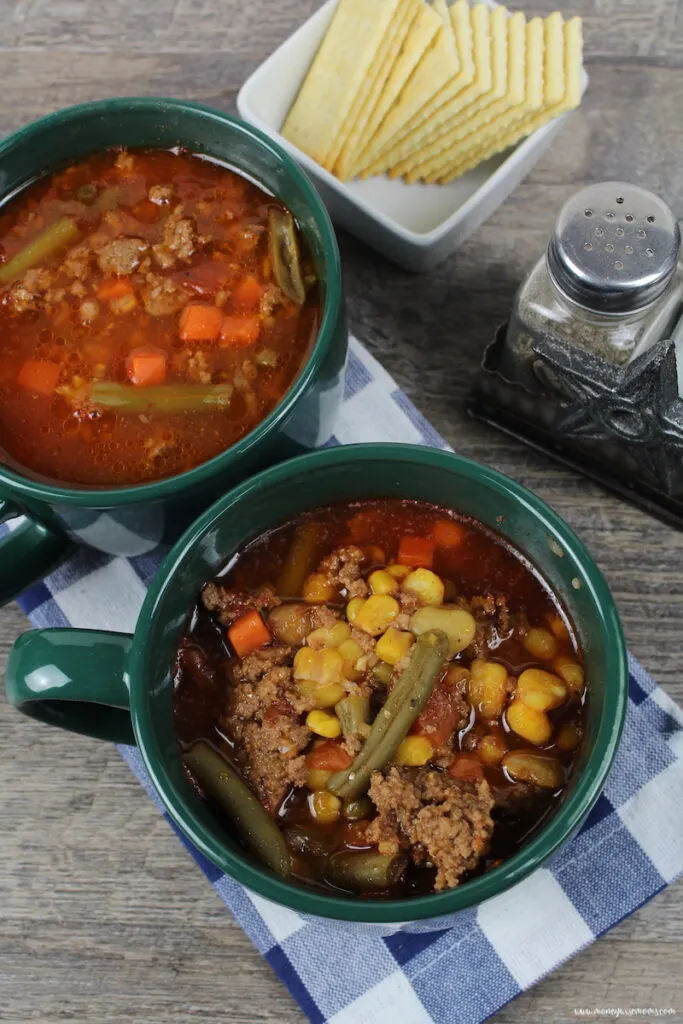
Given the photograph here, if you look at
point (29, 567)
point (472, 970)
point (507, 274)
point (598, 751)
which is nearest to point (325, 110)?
point (507, 274)

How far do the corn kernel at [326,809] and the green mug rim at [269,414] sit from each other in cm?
61

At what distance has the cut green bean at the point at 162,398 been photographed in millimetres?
2195

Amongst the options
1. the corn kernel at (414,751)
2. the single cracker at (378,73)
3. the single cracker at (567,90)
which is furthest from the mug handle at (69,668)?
the single cracker at (567,90)

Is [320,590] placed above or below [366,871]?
above

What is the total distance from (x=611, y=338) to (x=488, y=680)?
31.1 inches

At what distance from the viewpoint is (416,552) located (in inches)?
83.3

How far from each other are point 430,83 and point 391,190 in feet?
1.16

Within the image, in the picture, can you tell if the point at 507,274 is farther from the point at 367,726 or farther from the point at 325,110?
the point at 367,726

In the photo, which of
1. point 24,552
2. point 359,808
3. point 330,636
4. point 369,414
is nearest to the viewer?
point 359,808

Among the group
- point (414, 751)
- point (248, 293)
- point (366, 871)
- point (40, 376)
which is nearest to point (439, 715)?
point (414, 751)

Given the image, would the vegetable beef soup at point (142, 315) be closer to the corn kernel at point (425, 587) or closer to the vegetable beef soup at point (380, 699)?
the vegetable beef soup at point (380, 699)

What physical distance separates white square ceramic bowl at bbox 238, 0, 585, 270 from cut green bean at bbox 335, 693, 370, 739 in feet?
3.69

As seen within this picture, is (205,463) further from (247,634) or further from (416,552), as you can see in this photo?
(416,552)

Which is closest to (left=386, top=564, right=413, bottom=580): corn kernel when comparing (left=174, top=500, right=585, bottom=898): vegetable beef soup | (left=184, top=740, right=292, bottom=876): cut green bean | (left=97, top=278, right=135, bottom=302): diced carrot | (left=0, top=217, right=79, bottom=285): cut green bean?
(left=174, top=500, right=585, bottom=898): vegetable beef soup
